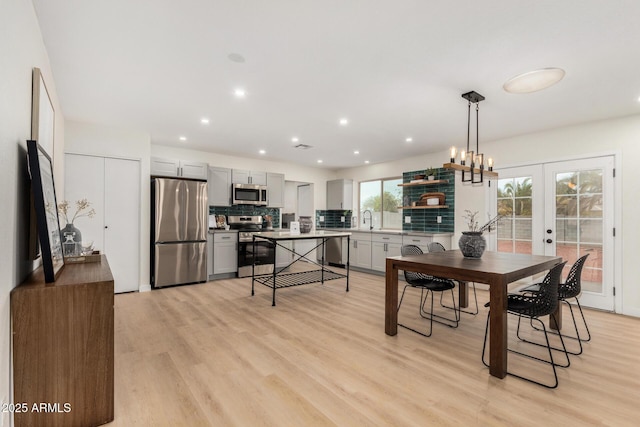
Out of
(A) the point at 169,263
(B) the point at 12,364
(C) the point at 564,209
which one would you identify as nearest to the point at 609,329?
(C) the point at 564,209

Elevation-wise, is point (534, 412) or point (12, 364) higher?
point (12, 364)

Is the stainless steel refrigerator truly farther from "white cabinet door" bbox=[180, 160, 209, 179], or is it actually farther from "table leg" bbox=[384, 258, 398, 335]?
"table leg" bbox=[384, 258, 398, 335]

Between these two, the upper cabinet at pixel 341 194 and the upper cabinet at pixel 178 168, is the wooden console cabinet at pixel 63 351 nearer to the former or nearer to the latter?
the upper cabinet at pixel 178 168

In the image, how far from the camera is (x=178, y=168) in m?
5.12

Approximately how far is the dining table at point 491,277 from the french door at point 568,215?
146 cm

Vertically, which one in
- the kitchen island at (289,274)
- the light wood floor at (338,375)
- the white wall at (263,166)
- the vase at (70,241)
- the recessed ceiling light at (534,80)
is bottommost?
the light wood floor at (338,375)

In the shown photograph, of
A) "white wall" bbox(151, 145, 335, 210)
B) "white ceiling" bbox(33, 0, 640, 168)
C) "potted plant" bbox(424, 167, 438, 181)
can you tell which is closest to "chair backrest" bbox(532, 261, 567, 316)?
"white ceiling" bbox(33, 0, 640, 168)

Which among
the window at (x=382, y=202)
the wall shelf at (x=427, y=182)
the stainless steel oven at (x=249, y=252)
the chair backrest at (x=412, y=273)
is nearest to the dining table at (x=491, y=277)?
the chair backrest at (x=412, y=273)

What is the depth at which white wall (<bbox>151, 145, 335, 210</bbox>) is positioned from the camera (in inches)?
217

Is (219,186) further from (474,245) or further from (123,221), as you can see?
(474,245)

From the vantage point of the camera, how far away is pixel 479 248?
3072 millimetres

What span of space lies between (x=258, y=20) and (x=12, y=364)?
2.34m

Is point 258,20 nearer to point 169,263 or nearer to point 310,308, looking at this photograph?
point 310,308

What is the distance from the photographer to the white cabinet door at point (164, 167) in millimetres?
4922
